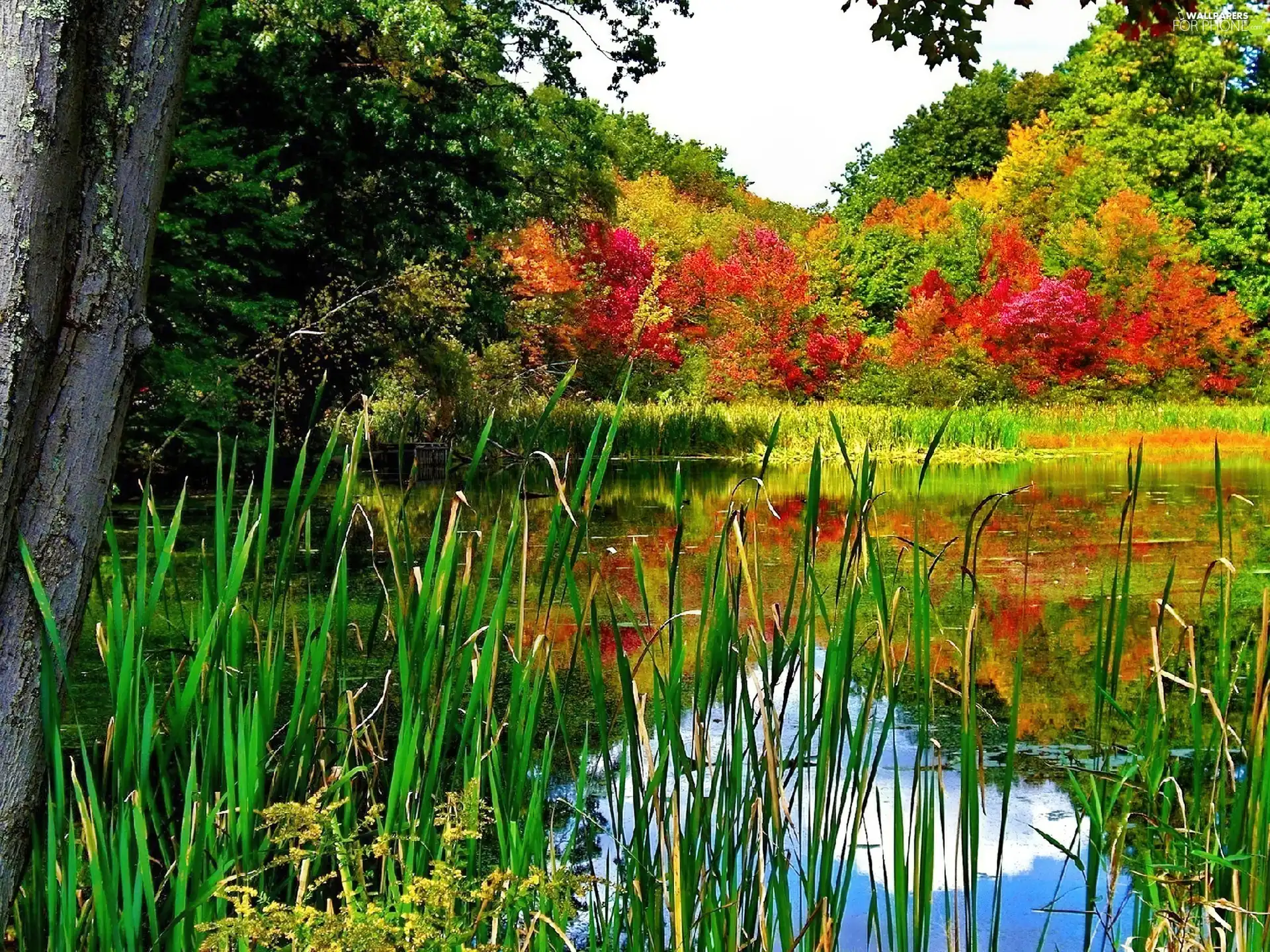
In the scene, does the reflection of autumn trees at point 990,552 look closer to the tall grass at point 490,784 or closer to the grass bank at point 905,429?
the tall grass at point 490,784

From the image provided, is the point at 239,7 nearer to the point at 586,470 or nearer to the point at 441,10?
the point at 441,10

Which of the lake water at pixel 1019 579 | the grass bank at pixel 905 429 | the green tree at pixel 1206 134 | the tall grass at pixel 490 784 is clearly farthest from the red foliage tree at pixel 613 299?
the tall grass at pixel 490 784

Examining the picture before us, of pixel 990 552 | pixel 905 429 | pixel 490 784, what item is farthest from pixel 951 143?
pixel 490 784

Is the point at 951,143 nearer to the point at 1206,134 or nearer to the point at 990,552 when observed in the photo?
the point at 1206,134

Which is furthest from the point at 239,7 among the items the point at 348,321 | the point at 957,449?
the point at 957,449

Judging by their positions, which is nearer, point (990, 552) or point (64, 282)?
point (64, 282)

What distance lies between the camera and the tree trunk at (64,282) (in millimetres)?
1311

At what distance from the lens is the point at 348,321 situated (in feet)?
38.0

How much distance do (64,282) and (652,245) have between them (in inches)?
976

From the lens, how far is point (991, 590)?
5.45 m

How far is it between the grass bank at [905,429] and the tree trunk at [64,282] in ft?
38.9

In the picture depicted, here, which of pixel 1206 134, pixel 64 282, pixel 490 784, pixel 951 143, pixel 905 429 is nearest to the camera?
pixel 64 282

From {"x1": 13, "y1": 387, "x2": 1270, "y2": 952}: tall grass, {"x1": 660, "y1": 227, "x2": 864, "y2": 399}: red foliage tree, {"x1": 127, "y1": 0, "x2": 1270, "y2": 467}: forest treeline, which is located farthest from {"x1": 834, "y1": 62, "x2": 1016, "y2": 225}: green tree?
{"x1": 13, "y1": 387, "x2": 1270, "y2": 952}: tall grass

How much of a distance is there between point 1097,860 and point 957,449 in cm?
1370
